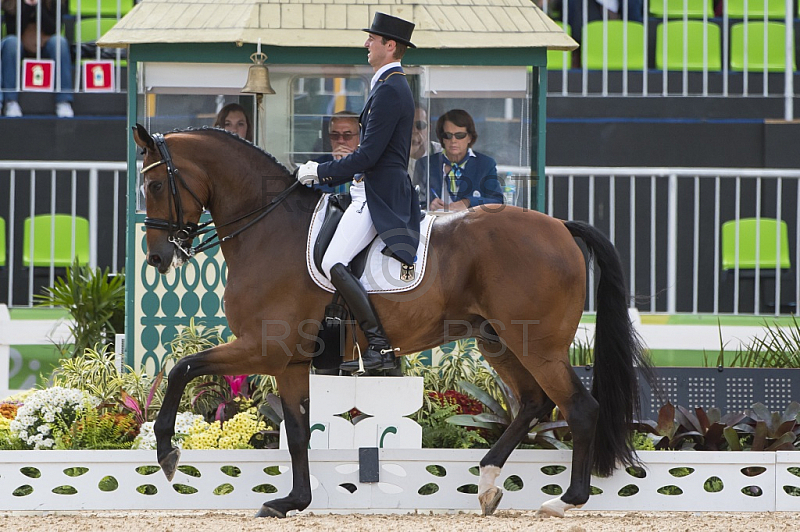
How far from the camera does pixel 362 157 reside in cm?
460

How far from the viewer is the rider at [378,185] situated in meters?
4.59

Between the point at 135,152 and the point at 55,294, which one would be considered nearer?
the point at 135,152

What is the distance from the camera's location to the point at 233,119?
6.86 meters

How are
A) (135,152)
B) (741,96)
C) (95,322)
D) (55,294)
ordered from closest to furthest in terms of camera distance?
(135,152)
(95,322)
(55,294)
(741,96)

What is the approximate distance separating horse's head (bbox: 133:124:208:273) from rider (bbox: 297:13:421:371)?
1.78ft

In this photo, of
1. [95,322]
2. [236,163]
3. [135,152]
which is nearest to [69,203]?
[95,322]

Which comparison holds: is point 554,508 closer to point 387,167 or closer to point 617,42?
point 387,167

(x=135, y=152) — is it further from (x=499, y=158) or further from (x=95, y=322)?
(x=499, y=158)

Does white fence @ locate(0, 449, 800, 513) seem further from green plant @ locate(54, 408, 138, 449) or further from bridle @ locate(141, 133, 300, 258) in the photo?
bridle @ locate(141, 133, 300, 258)

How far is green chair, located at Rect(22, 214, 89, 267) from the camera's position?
902 cm

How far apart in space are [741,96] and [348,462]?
6661mm

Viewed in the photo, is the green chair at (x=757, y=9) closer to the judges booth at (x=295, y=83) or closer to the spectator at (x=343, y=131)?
the judges booth at (x=295, y=83)

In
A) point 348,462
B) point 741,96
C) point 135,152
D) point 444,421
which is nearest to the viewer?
point 348,462

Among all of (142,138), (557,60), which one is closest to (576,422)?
(142,138)
